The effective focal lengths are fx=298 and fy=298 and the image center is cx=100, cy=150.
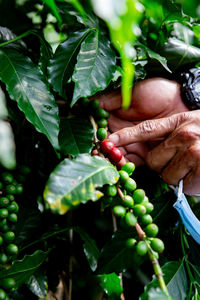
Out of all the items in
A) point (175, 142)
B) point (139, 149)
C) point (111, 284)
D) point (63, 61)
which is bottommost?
point (111, 284)

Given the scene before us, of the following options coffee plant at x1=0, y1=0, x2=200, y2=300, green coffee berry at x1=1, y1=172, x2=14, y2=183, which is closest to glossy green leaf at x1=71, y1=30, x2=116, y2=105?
coffee plant at x1=0, y1=0, x2=200, y2=300

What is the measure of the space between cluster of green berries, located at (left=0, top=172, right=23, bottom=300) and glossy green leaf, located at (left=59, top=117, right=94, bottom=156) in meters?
0.22

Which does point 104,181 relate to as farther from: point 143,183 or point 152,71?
point 152,71

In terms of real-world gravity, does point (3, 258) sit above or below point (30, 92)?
below

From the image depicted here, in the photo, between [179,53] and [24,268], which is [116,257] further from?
[179,53]

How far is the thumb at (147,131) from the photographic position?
3.62 ft

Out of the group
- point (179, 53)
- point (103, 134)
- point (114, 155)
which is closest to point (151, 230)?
point (114, 155)

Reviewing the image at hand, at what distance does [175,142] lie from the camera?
46.6 inches

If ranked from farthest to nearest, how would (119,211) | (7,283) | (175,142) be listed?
(175,142)
(7,283)
(119,211)

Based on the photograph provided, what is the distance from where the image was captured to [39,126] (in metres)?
0.83

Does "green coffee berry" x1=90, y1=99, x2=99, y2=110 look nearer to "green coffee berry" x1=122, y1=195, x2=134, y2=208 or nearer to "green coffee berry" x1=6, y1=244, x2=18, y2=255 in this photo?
"green coffee berry" x1=122, y1=195, x2=134, y2=208

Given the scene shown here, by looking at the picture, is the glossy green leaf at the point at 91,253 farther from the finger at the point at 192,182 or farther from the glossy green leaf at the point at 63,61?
the glossy green leaf at the point at 63,61

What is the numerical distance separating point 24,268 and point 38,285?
0.41 ft

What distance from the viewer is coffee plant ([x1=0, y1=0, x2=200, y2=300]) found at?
0.76m
